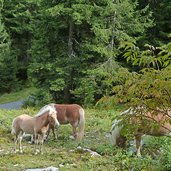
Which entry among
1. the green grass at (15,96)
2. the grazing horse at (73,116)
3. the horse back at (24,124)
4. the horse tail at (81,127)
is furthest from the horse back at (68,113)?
the green grass at (15,96)

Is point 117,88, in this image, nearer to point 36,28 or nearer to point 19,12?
point 36,28

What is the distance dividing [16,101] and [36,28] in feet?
47.4

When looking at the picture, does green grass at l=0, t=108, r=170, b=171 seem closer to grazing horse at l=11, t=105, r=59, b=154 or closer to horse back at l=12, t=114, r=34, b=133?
grazing horse at l=11, t=105, r=59, b=154

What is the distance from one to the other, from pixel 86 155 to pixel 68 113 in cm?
338

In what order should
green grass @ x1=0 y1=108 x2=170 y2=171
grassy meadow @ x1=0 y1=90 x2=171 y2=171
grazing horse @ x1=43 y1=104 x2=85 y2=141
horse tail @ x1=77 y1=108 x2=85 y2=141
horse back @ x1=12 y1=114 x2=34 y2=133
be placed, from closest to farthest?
1. grassy meadow @ x1=0 y1=90 x2=171 y2=171
2. green grass @ x1=0 y1=108 x2=170 y2=171
3. horse back @ x1=12 y1=114 x2=34 y2=133
4. horse tail @ x1=77 y1=108 x2=85 y2=141
5. grazing horse @ x1=43 y1=104 x2=85 y2=141

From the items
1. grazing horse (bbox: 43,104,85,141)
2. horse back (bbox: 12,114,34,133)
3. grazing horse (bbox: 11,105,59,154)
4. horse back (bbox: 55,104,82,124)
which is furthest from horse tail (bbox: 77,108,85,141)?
horse back (bbox: 12,114,34,133)

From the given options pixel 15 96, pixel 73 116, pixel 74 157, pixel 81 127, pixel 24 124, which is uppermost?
pixel 24 124

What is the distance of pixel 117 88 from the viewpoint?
6.14 meters

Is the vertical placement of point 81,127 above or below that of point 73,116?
below

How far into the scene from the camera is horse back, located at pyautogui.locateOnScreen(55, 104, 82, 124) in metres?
13.7

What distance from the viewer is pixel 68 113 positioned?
45.3 feet

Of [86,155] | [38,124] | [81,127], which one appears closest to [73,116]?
[81,127]

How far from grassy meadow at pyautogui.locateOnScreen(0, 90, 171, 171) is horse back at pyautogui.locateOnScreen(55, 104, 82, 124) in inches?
20.7

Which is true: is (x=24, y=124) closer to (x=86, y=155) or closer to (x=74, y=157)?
(x=74, y=157)
